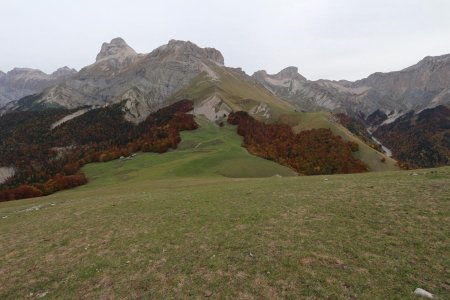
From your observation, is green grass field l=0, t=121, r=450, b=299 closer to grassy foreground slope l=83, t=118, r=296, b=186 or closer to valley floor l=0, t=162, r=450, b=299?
valley floor l=0, t=162, r=450, b=299

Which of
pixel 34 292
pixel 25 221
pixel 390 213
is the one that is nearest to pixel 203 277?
pixel 34 292

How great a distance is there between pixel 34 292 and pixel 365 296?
16.4 metres

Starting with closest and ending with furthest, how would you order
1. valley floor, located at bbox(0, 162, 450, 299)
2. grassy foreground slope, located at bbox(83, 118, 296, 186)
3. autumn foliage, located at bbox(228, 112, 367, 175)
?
1. valley floor, located at bbox(0, 162, 450, 299)
2. grassy foreground slope, located at bbox(83, 118, 296, 186)
3. autumn foliage, located at bbox(228, 112, 367, 175)

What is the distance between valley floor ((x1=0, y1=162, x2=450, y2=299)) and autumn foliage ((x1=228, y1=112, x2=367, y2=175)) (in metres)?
106

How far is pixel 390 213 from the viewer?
2228cm

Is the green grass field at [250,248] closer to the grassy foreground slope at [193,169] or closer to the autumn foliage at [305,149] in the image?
the grassy foreground slope at [193,169]

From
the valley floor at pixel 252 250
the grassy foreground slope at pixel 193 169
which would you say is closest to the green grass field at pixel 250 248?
the valley floor at pixel 252 250

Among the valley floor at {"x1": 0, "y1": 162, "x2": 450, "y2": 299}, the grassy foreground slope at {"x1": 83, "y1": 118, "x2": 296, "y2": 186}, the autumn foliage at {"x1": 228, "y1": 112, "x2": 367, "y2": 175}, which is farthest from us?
the autumn foliage at {"x1": 228, "y1": 112, "x2": 367, "y2": 175}

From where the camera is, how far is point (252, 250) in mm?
18594

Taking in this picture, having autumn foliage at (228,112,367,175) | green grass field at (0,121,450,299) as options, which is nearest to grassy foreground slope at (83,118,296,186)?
autumn foliage at (228,112,367,175)

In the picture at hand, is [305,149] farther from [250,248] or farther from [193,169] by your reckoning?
[250,248]

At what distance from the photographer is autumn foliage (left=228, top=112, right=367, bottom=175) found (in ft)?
470

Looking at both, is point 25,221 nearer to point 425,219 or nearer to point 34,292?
point 34,292

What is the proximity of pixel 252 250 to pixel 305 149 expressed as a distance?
15408 cm
